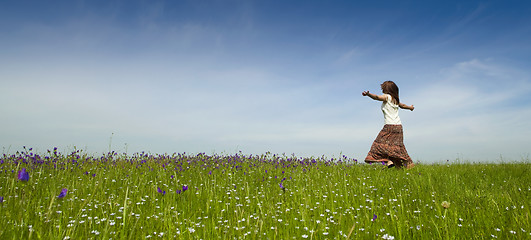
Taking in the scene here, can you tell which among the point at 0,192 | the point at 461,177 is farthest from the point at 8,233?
the point at 461,177

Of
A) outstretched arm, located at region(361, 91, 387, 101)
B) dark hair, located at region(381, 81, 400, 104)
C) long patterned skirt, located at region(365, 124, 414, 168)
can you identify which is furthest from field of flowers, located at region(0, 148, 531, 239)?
dark hair, located at region(381, 81, 400, 104)

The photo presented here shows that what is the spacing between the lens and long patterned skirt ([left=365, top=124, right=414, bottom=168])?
9945 millimetres

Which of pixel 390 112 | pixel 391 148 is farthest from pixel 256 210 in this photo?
pixel 390 112

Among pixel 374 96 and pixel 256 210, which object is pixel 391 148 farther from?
pixel 256 210

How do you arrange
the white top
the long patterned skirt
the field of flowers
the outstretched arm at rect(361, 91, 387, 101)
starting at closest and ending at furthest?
the field of flowers < the outstretched arm at rect(361, 91, 387, 101) < the long patterned skirt < the white top

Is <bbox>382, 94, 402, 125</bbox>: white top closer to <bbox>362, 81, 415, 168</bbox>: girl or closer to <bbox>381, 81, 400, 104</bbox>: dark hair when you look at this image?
<bbox>362, 81, 415, 168</bbox>: girl

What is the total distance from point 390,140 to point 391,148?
0.24 m

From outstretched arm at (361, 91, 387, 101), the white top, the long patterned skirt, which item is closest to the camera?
outstretched arm at (361, 91, 387, 101)

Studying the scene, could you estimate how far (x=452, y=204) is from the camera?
484 centimetres

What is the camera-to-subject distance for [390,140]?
32.8ft

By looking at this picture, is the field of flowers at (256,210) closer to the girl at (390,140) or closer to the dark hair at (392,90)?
the girl at (390,140)

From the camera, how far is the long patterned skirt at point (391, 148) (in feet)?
32.6

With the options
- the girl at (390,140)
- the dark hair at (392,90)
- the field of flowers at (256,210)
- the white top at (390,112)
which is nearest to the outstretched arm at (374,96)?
the girl at (390,140)

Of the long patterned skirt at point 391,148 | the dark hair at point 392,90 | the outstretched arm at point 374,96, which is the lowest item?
the long patterned skirt at point 391,148
